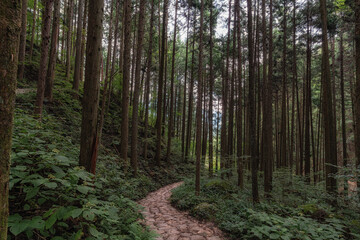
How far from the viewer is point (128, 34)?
9250 millimetres

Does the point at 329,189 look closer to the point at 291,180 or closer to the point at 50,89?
the point at 291,180

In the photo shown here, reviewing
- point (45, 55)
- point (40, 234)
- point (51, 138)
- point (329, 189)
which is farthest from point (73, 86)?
point (329, 189)

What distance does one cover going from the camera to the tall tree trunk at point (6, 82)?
1216 mm

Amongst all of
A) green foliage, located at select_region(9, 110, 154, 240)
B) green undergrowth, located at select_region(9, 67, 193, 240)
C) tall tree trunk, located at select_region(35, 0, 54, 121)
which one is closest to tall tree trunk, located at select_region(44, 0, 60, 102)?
green undergrowth, located at select_region(9, 67, 193, 240)

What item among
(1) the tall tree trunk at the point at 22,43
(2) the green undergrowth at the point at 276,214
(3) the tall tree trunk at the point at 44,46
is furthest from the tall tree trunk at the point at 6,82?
(1) the tall tree trunk at the point at 22,43

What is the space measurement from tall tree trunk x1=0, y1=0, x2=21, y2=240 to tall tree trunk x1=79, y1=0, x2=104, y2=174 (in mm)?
1870

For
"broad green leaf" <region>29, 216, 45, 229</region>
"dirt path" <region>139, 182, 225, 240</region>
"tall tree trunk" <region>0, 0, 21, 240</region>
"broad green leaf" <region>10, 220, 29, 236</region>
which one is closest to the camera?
"tall tree trunk" <region>0, 0, 21, 240</region>

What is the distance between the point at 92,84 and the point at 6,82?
204 cm

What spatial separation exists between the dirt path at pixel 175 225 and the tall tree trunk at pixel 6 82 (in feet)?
12.8

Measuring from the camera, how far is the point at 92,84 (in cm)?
324

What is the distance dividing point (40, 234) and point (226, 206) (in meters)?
6.22

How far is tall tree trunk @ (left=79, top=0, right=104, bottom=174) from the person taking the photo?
→ 3.14 meters

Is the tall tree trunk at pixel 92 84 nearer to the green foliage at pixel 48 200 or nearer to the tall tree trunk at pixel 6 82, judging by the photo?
the green foliage at pixel 48 200

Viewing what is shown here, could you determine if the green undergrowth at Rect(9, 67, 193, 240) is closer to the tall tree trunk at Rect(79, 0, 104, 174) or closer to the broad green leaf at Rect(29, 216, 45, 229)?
the broad green leaf at Rect(29, 216, 45, 229)
